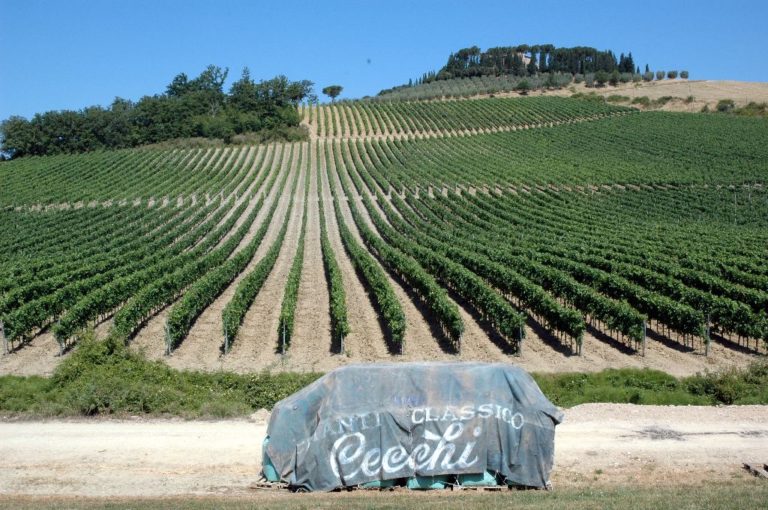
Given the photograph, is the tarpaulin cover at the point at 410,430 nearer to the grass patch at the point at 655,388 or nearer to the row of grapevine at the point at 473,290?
the grass patch at the point at 655,388

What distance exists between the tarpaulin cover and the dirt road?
1.18 meters

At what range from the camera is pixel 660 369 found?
84.2ft

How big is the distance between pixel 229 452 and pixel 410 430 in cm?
444

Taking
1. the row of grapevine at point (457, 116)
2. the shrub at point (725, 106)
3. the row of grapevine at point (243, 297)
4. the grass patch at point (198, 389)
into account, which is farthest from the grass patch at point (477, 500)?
the shrub at point (725, 106)

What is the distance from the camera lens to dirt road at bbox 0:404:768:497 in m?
13.5

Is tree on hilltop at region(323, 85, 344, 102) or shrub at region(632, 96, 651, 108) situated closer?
shrub at region(632, 96, 651, 108)

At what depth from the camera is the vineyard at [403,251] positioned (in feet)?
92.6

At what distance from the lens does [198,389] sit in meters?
20.0

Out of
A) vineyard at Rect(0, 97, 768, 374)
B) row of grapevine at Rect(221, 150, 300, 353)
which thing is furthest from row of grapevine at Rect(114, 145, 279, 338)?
row of grapevine at Rect(221, 150, 300, 353)

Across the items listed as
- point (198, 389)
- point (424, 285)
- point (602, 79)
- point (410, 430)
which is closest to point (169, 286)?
point (424, 285)

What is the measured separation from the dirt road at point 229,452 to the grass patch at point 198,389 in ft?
2.61

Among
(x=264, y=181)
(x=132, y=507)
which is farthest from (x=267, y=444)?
(x=264, y=181)

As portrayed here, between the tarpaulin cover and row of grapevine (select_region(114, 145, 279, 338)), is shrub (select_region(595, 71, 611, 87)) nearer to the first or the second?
row of grapevine (select_region(114, 145, 279, 338))

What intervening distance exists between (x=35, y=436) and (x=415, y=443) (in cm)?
895
